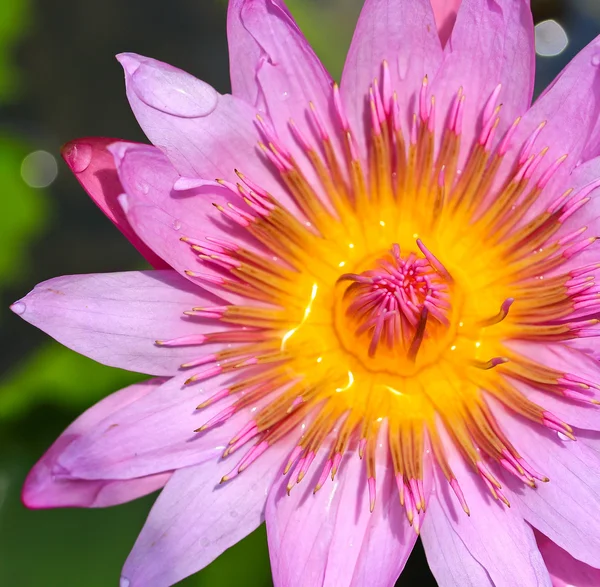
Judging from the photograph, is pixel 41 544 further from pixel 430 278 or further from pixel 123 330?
pixel 430 278

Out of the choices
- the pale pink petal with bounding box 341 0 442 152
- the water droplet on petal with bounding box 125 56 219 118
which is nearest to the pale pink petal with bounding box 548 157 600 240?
the pale pink petal with bounding box 341 0 442 152

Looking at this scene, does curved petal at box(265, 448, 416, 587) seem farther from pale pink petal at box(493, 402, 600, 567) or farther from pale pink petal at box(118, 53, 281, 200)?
pale pink petal at box(118, 53, 281, 200)

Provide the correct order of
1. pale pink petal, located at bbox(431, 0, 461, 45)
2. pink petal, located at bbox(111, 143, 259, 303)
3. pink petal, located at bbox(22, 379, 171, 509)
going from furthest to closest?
pale pink petal, located at bbox(431, 0, 461, 45), pink petal, located at bbox(22, 379, 171, 509), pink petal, located at bbox(111, 143, 259, 303)

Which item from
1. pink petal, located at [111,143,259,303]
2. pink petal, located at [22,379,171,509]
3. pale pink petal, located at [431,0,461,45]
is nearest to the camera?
pink petal, located at [111,143,259,303]

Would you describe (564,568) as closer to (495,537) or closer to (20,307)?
(495,537)

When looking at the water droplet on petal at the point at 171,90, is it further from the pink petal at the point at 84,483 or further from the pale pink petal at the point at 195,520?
the pale pink petal at the point at 195,520

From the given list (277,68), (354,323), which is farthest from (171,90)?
(354,323)

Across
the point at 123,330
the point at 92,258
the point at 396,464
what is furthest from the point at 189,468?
the point at 92,258

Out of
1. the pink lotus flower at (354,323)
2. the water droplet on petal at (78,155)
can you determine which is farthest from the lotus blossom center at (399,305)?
the water droplet on petal at (78,155)
